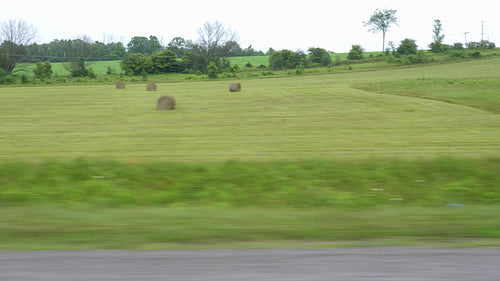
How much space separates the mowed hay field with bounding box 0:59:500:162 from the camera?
11945 mm

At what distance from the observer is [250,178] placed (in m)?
9.31

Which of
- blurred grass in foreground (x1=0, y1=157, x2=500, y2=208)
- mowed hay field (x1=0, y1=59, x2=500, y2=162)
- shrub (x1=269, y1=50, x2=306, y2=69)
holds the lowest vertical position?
blurred grass in foreground (x1=0, y1=157, x2=500, y2=208)

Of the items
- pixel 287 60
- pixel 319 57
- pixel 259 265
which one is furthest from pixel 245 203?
pixel 319 57

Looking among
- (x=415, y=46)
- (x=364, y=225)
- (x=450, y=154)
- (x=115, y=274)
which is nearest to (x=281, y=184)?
(x=364, y=225)

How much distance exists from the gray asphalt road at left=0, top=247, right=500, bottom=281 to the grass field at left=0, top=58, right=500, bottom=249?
0.43 meters

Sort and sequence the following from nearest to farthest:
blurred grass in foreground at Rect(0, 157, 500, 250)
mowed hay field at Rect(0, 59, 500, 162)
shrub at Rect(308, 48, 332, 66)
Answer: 1. blurred grass in foreground at Rect(0, 157, 500, 250)
2. mowed hay field at Rect(0, 59, 500, 162)
3. shrub at Rect(308, 48, 332, 66)

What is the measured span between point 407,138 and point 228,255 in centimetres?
1091

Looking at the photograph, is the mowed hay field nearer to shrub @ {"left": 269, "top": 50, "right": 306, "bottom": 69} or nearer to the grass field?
the grass field

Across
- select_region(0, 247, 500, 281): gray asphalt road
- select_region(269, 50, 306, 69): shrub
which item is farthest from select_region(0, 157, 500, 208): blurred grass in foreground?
select_region(269, 50, 306, 69): shrub

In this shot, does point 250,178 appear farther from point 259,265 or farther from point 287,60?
point 287,60

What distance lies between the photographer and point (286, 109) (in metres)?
23.4

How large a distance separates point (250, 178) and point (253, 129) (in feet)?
25.5

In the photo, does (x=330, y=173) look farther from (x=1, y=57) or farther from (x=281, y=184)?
(x=1, y=57)

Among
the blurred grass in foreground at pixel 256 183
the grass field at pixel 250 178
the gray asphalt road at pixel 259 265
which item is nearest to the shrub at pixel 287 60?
the grass field at pixel 250 178
